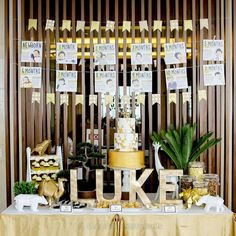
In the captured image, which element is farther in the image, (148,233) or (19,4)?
(19,4)

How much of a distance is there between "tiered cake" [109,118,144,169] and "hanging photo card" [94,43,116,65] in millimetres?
695

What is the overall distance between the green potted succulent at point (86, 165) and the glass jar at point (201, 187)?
0.80 metres

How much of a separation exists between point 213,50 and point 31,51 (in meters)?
1.66

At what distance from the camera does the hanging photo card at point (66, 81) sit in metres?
3.59

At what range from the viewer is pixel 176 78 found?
3.57 m

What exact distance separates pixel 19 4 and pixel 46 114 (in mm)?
1043

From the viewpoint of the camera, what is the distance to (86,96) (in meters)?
3.62

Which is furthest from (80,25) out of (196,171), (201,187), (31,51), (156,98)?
(201,187)

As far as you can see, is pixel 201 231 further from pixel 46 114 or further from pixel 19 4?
pixel 19 4

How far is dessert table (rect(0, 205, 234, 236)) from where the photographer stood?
2783 millimetres

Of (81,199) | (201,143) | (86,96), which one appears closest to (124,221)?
(81,199)

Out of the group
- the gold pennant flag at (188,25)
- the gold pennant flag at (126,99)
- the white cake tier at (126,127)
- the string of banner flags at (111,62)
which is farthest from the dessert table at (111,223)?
the gold pennant flag at (188,25)

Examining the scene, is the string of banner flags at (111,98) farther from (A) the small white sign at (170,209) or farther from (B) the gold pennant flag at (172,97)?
(A) the small white sign at (170,209)

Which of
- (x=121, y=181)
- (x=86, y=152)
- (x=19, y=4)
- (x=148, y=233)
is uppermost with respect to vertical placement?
(x=19, y=4)
